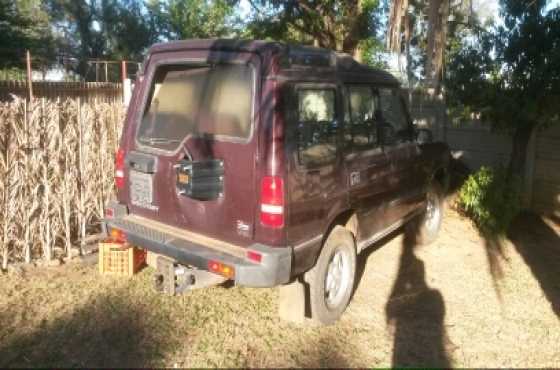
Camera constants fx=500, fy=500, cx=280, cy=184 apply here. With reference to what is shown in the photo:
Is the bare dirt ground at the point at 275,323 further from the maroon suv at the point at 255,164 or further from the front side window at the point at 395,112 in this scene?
the front side window at the point at 395,112

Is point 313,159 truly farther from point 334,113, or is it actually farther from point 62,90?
point 62,90

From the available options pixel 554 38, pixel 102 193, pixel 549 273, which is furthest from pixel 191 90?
pixel 554 38

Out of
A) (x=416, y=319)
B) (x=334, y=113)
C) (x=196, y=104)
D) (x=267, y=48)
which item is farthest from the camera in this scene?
(x=416, y=319)

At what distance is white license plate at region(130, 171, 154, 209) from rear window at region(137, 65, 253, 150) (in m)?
0.27

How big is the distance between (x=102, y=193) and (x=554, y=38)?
19.7ft

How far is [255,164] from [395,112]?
2.33 metres

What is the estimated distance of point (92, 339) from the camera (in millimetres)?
3865

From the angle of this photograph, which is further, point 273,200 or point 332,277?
point 332,277

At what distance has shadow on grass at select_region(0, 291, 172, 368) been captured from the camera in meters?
3.60

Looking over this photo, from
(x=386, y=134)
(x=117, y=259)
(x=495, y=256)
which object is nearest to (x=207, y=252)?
(x=117, y=259)

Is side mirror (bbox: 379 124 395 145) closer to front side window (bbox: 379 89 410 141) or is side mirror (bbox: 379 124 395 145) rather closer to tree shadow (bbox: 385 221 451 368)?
front side window (bbox: 379 89 410 141)

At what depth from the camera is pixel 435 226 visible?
21.6 feet

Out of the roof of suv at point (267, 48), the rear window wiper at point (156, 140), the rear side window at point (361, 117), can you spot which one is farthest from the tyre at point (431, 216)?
the rear window wiper at point (156, 140)

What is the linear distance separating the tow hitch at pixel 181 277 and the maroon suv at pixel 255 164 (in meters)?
0.06
